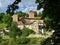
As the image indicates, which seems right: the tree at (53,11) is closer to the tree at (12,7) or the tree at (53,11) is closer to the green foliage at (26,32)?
the tree at (12,7)

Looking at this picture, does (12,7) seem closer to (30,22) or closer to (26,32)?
(26,32)

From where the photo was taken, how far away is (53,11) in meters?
3.78

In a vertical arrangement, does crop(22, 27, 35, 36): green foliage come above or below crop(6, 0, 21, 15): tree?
below

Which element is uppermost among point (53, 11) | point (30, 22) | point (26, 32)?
point (53, 11)

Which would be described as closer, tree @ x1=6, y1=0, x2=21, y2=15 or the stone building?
tree @ x1=6, y1=0, x2=21, y2=15

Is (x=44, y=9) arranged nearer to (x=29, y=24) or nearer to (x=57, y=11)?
(x=57, y=11)

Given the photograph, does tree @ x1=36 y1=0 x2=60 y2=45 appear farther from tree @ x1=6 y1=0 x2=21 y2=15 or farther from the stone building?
the stone building

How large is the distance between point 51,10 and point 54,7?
0.41ft

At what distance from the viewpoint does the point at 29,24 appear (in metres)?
69.6

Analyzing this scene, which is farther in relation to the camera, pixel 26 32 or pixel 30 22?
pixel 30 22

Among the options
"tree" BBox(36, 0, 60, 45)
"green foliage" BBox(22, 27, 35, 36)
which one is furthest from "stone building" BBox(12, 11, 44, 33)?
"tree" BBox(36, 0, 60, 45)

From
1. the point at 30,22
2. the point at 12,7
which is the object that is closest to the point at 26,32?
the point at 30,22

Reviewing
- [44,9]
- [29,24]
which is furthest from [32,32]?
[44,9]

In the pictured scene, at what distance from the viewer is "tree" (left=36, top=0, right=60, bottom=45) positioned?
3709 mm
